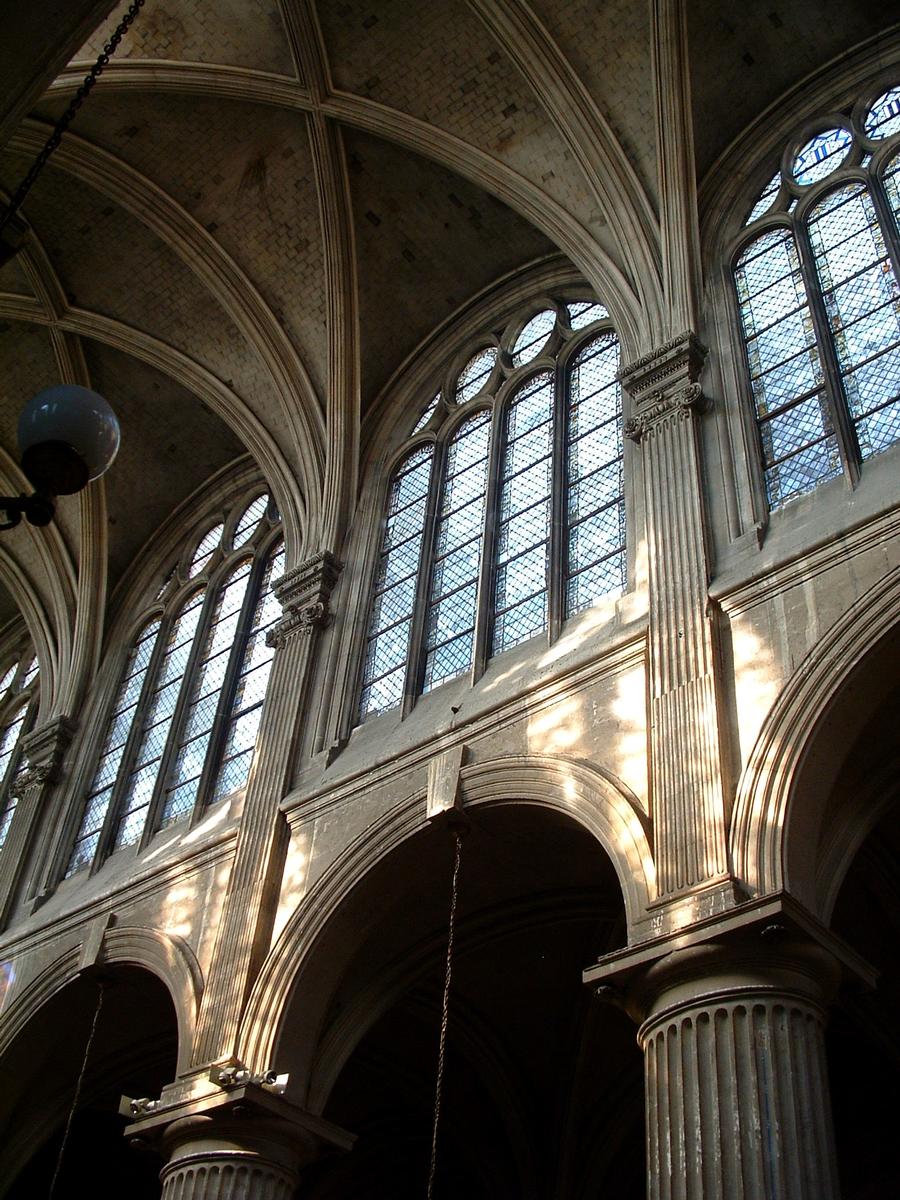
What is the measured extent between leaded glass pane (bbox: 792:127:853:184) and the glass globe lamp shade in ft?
30.5

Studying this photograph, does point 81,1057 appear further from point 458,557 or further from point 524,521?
point 524,521

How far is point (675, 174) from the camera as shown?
516 inches

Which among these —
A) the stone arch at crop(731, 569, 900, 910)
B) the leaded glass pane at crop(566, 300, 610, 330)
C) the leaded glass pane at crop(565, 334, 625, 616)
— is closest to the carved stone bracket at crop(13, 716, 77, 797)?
the leaded glass pane at crop(565, 334, 625, 616)

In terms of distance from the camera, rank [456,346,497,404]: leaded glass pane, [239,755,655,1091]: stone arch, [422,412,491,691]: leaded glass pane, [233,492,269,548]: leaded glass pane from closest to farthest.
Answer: [239,755,655,1091]: stone arch
[422,412,491,691]: leaded glass pane
[456,346,497,404]: leaded glass pane
[233,492,269,548]: leaded glass pane

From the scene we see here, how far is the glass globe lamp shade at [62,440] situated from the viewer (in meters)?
5.96

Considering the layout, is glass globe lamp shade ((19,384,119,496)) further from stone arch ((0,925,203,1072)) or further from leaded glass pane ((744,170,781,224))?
leaded glass pane ((744,170,781,224))

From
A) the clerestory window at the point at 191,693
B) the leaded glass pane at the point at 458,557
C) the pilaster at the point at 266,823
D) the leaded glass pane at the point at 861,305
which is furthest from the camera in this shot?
the clerestory window at the point at 191,693

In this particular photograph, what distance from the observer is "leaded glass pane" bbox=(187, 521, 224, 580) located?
17.6 metres

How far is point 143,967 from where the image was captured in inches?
488

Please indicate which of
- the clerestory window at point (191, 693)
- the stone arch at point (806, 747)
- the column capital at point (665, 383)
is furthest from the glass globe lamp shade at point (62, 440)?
the clerestory window at point (191, 693)

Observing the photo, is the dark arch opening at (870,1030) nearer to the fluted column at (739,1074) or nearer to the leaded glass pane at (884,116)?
the fluted column at (739,1074)

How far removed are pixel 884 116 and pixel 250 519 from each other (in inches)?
346

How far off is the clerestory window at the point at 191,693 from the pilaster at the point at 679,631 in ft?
17.6

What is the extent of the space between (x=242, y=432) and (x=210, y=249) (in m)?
2.16
